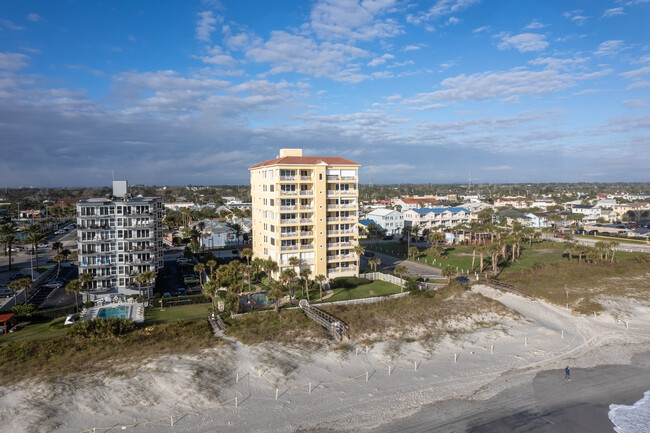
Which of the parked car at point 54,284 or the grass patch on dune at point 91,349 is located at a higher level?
the grass patch on dune at point 91,349

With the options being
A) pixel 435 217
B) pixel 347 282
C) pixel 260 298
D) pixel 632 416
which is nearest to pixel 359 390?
pixel 632 416

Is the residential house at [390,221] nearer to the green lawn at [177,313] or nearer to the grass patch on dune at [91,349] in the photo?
the green lawn at [177,313]

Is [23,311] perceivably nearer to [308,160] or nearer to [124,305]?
[124,305]

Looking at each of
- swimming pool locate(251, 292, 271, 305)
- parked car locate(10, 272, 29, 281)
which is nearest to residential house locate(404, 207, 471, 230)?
swimming pool locate(251, 292, 271, 305)

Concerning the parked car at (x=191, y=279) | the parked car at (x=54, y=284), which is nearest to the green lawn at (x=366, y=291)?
the parked car at (x=191, y=279)

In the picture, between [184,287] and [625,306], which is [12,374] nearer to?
[184,287]

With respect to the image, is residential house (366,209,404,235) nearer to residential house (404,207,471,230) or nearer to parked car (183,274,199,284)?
residential house (404,207,471,230)

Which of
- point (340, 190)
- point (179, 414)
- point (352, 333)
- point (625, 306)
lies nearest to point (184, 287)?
point (340, 190)
